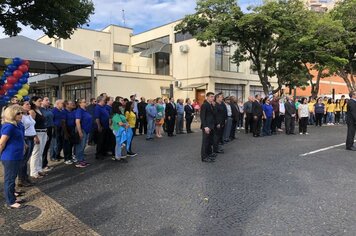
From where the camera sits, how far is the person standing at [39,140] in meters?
7.49

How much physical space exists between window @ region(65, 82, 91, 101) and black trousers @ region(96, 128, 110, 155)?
65.5ft

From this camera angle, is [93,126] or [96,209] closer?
[96,209]

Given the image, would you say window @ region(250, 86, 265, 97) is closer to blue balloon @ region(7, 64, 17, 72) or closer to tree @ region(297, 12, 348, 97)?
tree @ region(297, 12, 348, 97)

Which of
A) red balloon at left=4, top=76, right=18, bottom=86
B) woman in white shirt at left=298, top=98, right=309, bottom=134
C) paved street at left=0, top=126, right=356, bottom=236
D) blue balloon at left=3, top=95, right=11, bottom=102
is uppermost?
red balloon at left=4, top=76, right=18, bottom=86

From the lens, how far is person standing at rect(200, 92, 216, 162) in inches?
356

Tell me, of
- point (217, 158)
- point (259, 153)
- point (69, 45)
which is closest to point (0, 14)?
point (217, 158)

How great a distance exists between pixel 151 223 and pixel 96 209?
1102 millimetres

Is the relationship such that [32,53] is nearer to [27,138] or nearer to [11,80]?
[11,80]

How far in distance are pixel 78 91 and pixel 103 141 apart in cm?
2258

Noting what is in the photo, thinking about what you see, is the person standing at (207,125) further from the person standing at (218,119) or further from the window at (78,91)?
the window at (78,91)

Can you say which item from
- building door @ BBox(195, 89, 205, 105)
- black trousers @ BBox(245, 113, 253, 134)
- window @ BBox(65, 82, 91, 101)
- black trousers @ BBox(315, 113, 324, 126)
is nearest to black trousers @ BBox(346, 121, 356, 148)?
black trousers @ BBox(245, 113, 253, 134)

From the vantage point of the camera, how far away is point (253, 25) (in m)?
20.4

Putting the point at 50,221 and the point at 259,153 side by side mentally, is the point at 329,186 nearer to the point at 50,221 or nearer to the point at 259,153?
the point at 259,153

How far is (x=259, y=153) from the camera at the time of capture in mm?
10094
